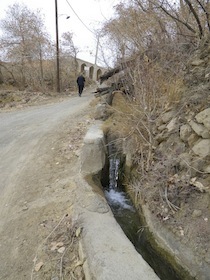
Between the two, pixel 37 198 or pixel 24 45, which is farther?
pixel 24 45

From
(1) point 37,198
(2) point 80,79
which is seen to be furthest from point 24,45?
(1) point 37,198

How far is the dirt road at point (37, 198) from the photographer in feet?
10.1

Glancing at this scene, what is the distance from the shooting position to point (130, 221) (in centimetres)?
462

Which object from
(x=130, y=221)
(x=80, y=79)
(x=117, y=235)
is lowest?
(x=130, y=221)

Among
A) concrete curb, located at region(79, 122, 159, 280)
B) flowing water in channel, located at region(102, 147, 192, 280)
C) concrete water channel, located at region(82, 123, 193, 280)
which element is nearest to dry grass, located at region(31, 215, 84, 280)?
concrete curb, located at region(79, 122, 159, 280)

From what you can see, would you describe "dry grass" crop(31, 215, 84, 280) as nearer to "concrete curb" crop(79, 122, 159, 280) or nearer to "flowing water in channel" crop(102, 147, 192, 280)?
"concrete curb" crop(79, 122, 159, 280)

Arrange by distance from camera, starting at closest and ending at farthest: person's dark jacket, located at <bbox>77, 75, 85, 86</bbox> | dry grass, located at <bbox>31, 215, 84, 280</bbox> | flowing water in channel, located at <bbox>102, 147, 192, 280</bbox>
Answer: dry grass, located at <bbox>31, 215, 84, 280</bbox> < flowing water in channel, located at <bbox>102, 147, 192, 280</bbox> < person's dark jacket, located at <bbox>77, 75, 85, 86</bbox>

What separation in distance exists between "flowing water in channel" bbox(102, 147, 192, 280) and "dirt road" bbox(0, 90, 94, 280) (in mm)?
1092

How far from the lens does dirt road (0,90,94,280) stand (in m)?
3.08

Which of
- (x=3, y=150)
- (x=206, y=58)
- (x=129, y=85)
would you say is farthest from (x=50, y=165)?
(x=206, y=58)

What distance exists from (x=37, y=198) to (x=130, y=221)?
1.83 m

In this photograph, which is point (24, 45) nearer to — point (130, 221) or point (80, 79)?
point (80, 79)

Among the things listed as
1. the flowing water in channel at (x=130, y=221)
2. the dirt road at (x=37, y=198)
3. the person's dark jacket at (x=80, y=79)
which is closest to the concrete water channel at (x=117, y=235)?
the flowing water in channel at (x=130, y=221)

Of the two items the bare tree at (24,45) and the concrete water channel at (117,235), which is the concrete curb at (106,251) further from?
the bare tree at (24,45)
